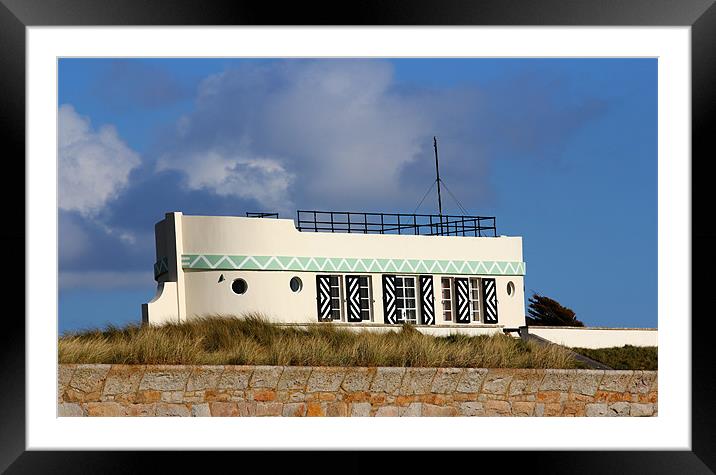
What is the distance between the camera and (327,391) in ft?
51.0

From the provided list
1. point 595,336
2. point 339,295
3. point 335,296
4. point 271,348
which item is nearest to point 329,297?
point 335,296

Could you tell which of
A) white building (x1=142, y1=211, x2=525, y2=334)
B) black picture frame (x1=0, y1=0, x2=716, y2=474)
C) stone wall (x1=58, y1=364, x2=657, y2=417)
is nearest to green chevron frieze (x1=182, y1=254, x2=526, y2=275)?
white building (x1=142, y1=211, x2=525, y2=334)

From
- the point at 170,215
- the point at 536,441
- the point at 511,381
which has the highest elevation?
the point at 170,215

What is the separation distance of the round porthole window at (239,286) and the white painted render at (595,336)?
7.27 m

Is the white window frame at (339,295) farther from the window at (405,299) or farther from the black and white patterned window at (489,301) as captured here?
the black and white patterned window at (489,301)

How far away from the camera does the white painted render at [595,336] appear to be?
25.0 meters

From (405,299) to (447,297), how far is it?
4.25 feet

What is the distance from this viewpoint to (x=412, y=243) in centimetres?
2459

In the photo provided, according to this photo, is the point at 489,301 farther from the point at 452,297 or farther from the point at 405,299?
the point at 405,299

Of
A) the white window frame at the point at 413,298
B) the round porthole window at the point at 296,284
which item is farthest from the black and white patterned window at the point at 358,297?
the round porthole window at the point at 296,284
